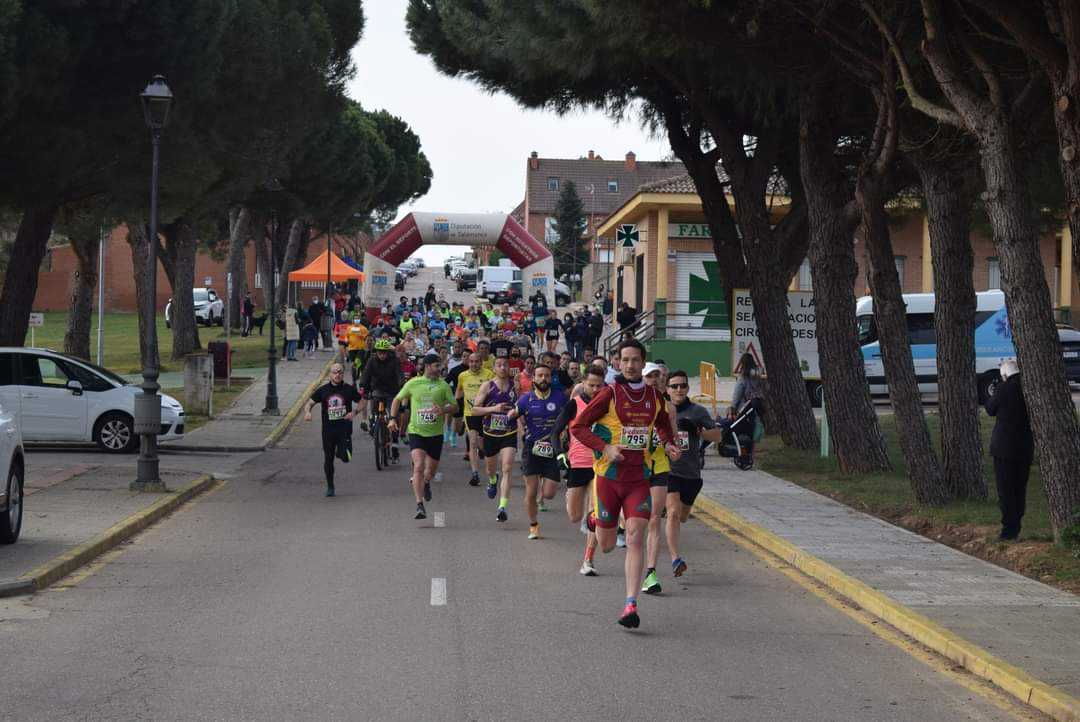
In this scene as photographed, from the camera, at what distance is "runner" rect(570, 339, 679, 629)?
1007 cm

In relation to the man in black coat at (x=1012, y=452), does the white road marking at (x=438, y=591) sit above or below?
below

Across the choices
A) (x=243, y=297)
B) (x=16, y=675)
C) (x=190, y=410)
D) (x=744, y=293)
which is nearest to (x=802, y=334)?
(x=744, y=293)

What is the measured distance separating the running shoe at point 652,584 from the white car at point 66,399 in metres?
13.3

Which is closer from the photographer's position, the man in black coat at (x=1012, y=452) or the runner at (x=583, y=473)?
the runner at (x=583, y=473)

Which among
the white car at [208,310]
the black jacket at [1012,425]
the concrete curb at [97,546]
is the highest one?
the white car at [208,310]

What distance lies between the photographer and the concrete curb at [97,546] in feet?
35.9

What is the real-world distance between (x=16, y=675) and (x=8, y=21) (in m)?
14.0

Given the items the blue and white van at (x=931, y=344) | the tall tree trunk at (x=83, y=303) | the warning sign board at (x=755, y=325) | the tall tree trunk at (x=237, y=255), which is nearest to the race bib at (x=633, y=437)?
the warning sign board at (x=755, y=325)

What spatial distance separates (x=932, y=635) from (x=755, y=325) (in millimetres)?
14464

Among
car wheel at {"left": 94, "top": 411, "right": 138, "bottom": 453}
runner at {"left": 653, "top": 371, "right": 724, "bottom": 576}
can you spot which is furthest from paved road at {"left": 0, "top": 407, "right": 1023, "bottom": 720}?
car wheel at {"left": 94, "top": 411, "right": 138, "bottom": 453}

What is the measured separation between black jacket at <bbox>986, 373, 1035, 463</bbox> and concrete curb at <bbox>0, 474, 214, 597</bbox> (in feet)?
28.1

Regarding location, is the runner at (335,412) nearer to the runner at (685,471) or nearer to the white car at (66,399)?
the white car at (66,399)

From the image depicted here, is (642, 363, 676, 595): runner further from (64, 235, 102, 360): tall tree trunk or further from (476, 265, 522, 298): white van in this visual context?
(476, 265, 522, 298): white van

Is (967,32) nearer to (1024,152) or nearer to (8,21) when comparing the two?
(1024,152)
